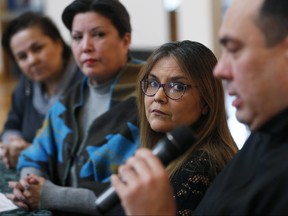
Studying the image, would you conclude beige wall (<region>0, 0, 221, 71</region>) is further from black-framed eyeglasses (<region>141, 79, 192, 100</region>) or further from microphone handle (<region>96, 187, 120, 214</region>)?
microphone handle (<region>96, 187, 120, 214</region>)

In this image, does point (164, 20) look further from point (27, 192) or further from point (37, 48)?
point (27, 192)

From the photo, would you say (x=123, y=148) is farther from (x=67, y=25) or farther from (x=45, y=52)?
(x=45, y=52)

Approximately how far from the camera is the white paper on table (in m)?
1.43

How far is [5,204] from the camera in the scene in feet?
4.81

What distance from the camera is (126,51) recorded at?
198cm

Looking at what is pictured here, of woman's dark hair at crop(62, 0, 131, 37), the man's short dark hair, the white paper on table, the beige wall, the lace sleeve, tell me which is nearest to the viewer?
the man's short dark hair

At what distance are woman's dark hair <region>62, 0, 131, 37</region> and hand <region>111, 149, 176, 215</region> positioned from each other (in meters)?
1.11

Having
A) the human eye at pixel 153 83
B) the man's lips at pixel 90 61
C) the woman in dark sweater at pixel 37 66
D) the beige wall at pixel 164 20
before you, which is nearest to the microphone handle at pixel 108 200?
the human eye at pixel 153 83

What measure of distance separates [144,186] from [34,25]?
71.4 inches

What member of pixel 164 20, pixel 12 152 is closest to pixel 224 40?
pixel 12 152

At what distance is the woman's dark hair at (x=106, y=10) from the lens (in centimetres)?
188

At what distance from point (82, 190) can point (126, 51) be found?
58 cm

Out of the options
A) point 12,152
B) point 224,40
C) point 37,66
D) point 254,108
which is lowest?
point 12,152

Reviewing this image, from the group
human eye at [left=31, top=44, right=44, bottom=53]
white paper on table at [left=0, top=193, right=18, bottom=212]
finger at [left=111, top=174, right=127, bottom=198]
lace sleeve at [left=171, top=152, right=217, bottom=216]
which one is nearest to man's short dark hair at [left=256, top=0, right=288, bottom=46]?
finger at [left=111, top=174, right=127, bottom=198]
